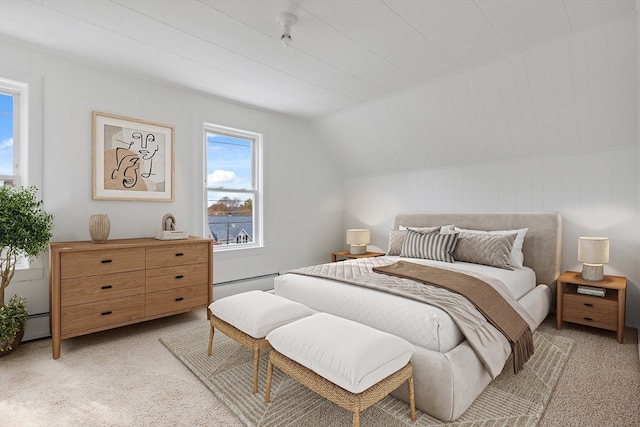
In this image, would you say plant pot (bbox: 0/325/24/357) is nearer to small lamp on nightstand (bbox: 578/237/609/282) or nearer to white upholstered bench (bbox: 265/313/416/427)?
white upholstered bench (bbox: 265/313/416/427)

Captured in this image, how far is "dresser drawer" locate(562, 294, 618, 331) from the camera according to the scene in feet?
8.97

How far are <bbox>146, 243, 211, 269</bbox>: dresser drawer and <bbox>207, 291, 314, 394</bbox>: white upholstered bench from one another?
90 centimetres

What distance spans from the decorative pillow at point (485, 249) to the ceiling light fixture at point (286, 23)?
253 cm

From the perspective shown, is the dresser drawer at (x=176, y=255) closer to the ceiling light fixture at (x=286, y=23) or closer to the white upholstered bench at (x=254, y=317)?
the white upholstered bench at (x=254, y=317)

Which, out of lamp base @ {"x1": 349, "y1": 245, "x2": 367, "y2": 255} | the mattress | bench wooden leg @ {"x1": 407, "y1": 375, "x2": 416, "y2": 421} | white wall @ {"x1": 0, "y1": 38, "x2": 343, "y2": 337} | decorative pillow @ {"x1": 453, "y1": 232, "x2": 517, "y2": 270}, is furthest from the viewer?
lamp base @ {"x1": 349, "y1": 245, "x2": 367, "y2": 255}

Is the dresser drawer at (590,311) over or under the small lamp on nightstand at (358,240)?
under

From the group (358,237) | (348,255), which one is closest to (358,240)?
(358,237)

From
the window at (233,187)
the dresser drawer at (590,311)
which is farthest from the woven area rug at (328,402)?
the window at (233,187)

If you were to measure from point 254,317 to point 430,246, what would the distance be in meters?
2.17

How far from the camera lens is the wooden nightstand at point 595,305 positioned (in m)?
2.69

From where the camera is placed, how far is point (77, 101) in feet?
9.76

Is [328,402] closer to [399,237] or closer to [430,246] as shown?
[430,246]

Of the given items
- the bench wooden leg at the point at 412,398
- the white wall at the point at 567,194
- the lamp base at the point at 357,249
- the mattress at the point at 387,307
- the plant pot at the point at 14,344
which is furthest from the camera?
the lamp base at the point at 357,249

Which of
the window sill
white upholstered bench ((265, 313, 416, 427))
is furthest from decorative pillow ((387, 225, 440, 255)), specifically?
the window sill
